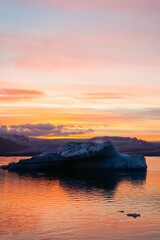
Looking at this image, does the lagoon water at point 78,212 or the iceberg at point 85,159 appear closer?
the lagoon water at point 78,212

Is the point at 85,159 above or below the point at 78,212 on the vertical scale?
above

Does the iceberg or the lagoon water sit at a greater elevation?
the iceberg

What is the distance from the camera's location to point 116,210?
29.3 metres

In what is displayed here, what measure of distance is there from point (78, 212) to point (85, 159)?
3869 centimetres

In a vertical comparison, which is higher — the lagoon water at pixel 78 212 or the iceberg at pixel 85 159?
the iceberg at pixel 85 159

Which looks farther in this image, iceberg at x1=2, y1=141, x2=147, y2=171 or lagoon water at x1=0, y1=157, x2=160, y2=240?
iceberg at x1=2, y1=141, x2=147, y2=171

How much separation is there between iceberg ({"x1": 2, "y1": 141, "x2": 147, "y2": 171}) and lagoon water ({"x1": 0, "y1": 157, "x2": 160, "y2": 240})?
16807 mm

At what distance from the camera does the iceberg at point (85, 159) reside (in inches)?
2438

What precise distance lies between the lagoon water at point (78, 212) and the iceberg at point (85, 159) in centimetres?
1681

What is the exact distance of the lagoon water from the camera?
22.1 m

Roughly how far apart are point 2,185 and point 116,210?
63.7 feet

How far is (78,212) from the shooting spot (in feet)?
94.0

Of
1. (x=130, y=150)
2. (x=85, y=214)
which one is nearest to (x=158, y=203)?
(x=85, y=214)

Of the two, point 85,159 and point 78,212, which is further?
point 85,159
